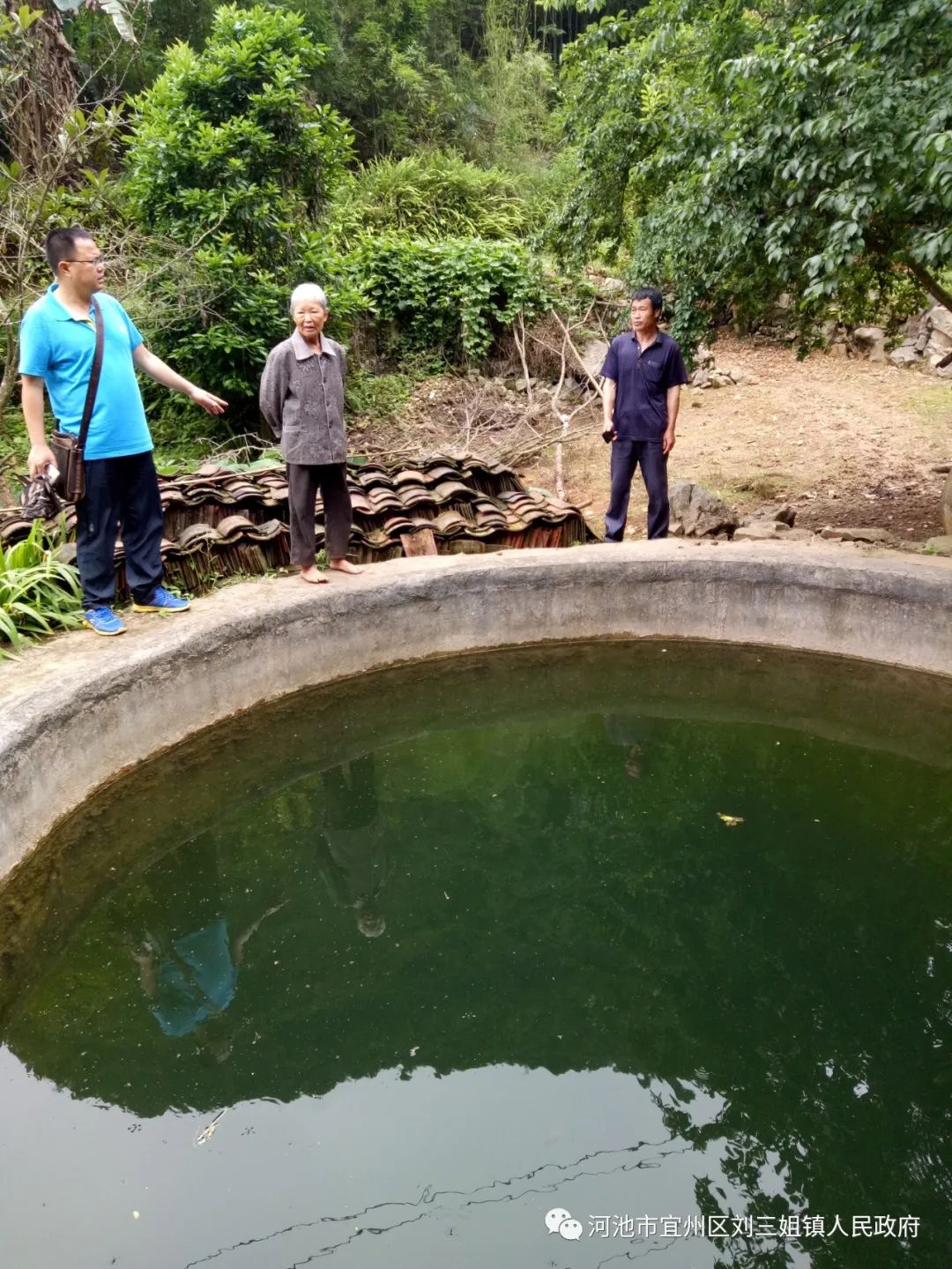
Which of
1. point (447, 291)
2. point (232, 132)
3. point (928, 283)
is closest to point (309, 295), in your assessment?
point (928, 283)

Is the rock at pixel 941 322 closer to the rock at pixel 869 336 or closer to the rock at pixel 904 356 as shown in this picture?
the rock at pixel 904 356

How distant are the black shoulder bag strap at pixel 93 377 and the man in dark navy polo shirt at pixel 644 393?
249 centimetres

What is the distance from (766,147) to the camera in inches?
165

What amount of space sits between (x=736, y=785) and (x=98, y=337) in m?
2.87

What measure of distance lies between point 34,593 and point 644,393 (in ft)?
9.92

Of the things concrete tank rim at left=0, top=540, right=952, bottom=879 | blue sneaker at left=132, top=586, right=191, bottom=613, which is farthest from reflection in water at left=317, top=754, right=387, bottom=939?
blue sneaker at left=132, top=586, right=191, bottom=613

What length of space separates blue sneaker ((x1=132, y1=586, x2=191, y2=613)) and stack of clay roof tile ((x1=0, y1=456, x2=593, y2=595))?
230mm

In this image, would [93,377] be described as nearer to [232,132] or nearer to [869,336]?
[232,132]

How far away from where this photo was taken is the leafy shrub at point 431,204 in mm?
11078

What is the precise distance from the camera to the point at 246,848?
3.32m

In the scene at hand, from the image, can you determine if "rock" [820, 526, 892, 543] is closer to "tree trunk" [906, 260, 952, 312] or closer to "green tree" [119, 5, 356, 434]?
"tree trunk" [906, 260, 952, 312]

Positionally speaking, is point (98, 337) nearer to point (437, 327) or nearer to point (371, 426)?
point (371, 426)

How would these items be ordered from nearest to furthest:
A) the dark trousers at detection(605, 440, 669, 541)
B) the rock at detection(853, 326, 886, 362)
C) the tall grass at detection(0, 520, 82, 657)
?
the tall grass at detection(0, 520, 82, 657) → the dark trousers at detection(605, 440, 669, 541) → the rock at detection(853, 326, 886, 362)

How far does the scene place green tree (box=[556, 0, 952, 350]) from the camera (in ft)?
12.3
